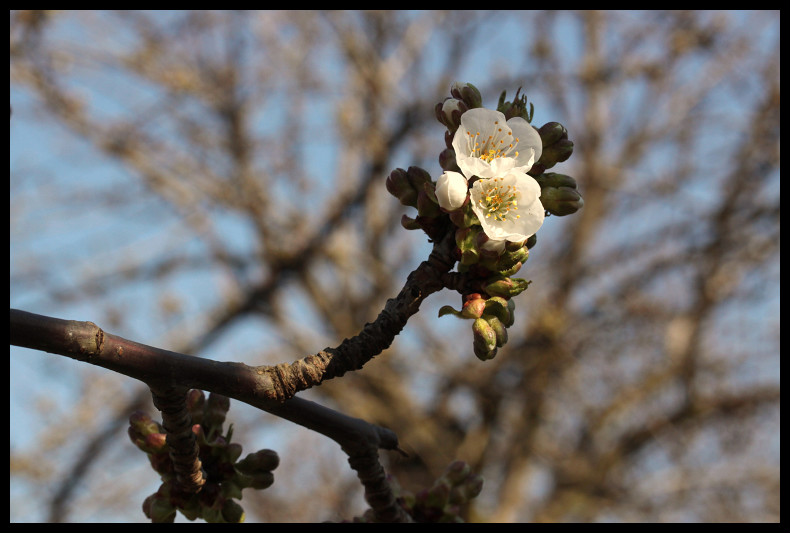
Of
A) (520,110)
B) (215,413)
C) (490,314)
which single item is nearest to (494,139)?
(520,110)

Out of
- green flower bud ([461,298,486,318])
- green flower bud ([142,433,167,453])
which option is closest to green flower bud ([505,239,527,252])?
green flower bud ([461,298,486,318])

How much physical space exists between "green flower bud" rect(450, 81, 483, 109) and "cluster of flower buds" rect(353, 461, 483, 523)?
0.84 meters

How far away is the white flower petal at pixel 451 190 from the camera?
1296 millimetres

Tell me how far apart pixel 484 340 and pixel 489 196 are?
9.7 inches

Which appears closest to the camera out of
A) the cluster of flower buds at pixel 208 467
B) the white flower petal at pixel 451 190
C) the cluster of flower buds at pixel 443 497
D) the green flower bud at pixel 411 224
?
the white flower petal at pixel 451 190

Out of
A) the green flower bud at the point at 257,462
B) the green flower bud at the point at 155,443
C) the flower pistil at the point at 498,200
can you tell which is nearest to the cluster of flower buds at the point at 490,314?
the flower pistil at the point at 498,200

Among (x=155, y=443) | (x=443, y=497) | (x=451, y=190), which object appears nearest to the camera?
(x=451, y=190)

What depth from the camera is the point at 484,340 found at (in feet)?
4.33

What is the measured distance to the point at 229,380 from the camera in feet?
3.95

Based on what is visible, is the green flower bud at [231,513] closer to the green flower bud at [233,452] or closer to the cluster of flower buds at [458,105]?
the green flower bud at [233,452]

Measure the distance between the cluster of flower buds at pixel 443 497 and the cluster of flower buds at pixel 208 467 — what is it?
0.34 metres

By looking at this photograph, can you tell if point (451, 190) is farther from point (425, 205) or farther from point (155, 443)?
point (155, 443)

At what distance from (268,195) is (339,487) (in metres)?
5.27

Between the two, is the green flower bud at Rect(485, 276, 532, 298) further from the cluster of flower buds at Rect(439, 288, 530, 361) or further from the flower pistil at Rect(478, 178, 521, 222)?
the flower pistil at Rect(478, 178, 521, 222)
